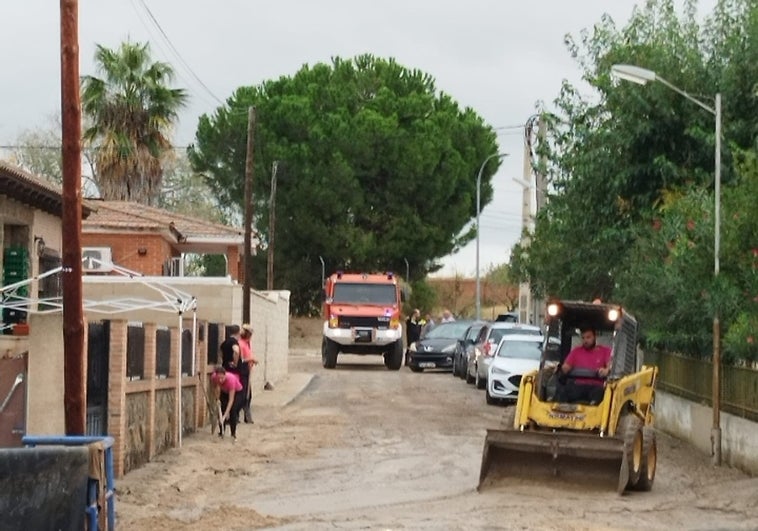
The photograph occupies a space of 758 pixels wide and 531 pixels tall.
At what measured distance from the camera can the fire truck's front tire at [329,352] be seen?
47.8 meters

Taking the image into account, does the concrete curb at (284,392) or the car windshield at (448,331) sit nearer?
the concrete curb at (284,392)

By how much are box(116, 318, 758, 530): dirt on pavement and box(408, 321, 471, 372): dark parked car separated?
18.0m

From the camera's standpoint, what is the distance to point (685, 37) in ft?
95.2

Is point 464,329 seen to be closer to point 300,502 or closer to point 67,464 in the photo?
point 300,502

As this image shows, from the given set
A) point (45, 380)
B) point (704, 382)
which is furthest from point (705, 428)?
point (45, 380)

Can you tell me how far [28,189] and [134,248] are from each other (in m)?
15.5

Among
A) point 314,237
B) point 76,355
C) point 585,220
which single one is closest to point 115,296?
point 585,220

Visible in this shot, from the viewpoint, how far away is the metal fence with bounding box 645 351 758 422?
67.1 feet

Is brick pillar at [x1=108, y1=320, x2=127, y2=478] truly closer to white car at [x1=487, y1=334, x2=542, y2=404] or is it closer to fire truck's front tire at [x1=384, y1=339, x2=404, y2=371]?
white car at [x1=487, y1=334, x2=542, y2=404]

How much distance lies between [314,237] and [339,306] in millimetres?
15119

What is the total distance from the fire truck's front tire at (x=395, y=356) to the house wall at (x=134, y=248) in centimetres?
974

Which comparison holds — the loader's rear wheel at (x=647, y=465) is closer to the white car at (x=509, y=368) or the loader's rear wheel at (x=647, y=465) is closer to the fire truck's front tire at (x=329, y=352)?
the white car at (x=509, y=368)

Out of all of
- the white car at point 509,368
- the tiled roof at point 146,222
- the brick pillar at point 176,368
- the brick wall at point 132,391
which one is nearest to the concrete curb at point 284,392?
the brick wall at point 132,391

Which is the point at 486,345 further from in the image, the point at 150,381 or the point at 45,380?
the point at 45,380
